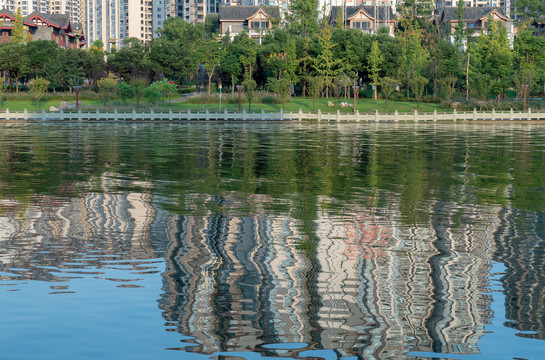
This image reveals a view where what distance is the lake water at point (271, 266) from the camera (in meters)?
8.43

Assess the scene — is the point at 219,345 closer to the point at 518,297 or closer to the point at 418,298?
the point at 418,298

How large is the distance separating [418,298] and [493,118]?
76343mm

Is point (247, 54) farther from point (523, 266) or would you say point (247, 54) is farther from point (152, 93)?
point (523, 266)

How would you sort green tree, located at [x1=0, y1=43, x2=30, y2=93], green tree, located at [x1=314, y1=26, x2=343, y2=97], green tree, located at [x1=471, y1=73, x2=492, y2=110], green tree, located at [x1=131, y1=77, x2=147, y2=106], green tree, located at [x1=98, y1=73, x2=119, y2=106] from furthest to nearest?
green tree, located at [x1=0, y1=43, x2=30, y2=93] → green tree, located at [x1=314, y1=26, x2=343, y2=97] → green tree, located at [x1=131, y1=77, x2=147, y2=106] → green tree, located at [x1=471, y1=73, x2=492, y2=110] → green tree, located at [x1=98, y1=73, x2=119, y2=106]

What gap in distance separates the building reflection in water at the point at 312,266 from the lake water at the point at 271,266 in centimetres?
4

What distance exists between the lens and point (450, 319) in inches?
364

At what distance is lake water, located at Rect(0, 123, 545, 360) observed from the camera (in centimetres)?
843

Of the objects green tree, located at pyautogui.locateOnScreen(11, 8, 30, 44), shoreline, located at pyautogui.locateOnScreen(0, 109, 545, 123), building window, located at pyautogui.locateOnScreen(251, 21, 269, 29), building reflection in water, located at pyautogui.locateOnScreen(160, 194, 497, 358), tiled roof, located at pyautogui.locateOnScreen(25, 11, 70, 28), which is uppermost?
tiled roof, located at pyautogui.locateOnScreen(25, 11, 70, 28)

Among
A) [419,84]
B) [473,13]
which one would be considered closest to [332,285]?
[419,84]

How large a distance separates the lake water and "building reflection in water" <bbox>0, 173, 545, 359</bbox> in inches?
1.5

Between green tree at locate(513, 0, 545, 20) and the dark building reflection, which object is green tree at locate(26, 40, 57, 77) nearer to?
green tree at locate(513, 0, 545, 20)

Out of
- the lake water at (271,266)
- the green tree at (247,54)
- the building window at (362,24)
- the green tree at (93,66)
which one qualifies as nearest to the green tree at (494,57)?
the green tree at (247,54)

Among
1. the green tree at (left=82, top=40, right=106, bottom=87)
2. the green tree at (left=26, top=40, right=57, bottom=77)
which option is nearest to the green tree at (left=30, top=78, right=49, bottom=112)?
the green tree at (left=26, top=40, right=57, bottom=77)

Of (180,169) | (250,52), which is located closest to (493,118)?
(250,52)
